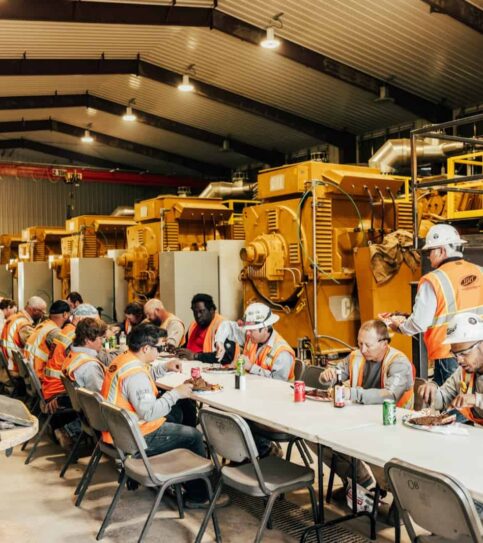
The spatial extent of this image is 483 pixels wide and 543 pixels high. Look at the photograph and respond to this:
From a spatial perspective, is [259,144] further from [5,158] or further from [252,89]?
[5,158]

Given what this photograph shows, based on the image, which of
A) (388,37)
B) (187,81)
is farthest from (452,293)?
(187,81)

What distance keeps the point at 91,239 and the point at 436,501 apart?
10.8 m

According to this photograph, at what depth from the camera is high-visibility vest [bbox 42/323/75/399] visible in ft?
17.9

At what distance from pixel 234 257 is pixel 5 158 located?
13.3m

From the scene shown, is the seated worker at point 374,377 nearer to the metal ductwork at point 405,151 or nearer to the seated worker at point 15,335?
the seated worker at point 15,335

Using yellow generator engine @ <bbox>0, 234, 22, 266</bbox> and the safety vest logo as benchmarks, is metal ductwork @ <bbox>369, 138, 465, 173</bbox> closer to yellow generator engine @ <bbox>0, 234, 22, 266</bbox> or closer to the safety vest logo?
the safety vest logo

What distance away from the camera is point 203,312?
21.2 feet

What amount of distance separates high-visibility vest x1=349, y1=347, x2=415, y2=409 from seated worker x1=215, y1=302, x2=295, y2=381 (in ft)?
2.66

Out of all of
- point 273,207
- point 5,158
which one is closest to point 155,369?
point 273,207

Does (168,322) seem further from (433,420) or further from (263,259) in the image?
(433,420)

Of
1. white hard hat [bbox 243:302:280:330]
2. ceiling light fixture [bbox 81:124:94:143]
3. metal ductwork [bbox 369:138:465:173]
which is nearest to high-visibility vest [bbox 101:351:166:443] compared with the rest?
white hard hat [bbox 243:302:280:330]

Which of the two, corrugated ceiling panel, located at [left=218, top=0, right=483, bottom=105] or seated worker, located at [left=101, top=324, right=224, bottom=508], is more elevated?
corrugated ceiling panel, located at [left=218, top=0, right=483, bottom=105]

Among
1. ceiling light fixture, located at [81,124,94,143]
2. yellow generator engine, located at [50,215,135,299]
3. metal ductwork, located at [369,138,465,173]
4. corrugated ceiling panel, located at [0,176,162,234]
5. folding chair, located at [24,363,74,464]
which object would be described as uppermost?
ceiling light fixture, located at [81,124,94,143]

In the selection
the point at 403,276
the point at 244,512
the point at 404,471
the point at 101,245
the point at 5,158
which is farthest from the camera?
the point at 5,158
